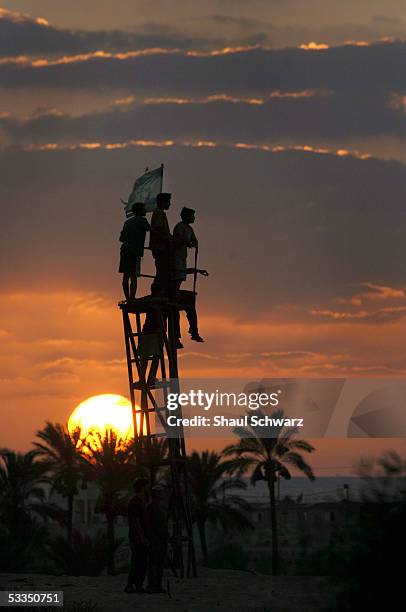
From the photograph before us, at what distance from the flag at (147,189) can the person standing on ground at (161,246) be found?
0.86ft

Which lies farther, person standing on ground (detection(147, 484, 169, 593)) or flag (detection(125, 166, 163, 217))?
flag (detection(125, 166, 163, 217))

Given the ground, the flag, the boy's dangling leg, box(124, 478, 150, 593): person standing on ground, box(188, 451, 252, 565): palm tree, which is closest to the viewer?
the ground

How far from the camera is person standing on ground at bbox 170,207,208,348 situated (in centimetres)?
2559

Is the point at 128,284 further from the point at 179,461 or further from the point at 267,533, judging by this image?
the point at 267,533

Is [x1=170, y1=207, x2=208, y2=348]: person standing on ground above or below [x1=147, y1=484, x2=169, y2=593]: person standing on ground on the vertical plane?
above

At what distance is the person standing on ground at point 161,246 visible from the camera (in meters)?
25.7

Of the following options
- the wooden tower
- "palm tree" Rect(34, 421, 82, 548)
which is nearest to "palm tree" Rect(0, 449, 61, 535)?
"palm tree" Rect(34, 421, 82, 548)

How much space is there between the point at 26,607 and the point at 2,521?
31276 mm

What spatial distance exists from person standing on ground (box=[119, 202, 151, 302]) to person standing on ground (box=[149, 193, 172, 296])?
0.26m


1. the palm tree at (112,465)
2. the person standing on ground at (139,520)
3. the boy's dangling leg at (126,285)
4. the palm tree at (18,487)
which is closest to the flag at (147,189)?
the boy's dangling leg at (126,285)

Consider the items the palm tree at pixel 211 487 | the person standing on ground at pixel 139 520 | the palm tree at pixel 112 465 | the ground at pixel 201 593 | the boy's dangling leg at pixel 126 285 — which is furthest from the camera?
the palm tree at pixel 211 487

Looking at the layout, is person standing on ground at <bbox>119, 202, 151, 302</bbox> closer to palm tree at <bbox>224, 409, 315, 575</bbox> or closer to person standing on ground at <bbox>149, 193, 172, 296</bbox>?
person standing on ground at <bbox>149, 193, 172, 296</bbox>

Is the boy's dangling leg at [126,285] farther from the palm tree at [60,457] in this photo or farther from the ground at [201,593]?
the palm tree at [60,457]

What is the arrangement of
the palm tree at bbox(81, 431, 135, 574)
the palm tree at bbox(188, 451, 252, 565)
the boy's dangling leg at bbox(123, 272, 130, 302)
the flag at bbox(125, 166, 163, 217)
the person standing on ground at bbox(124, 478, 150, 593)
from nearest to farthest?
1. the person standing on ground at bbox(124, 478, 150, 593)
2. the flag at bbox(125, 166, 163, 217)
3. the boy's dangling leg at bbox(123, 272, 130, 302)
4. the palm tree at bbox(81, 431, 135, 574)
5. the palm tree at bbox(188, 451, 252, 565)
